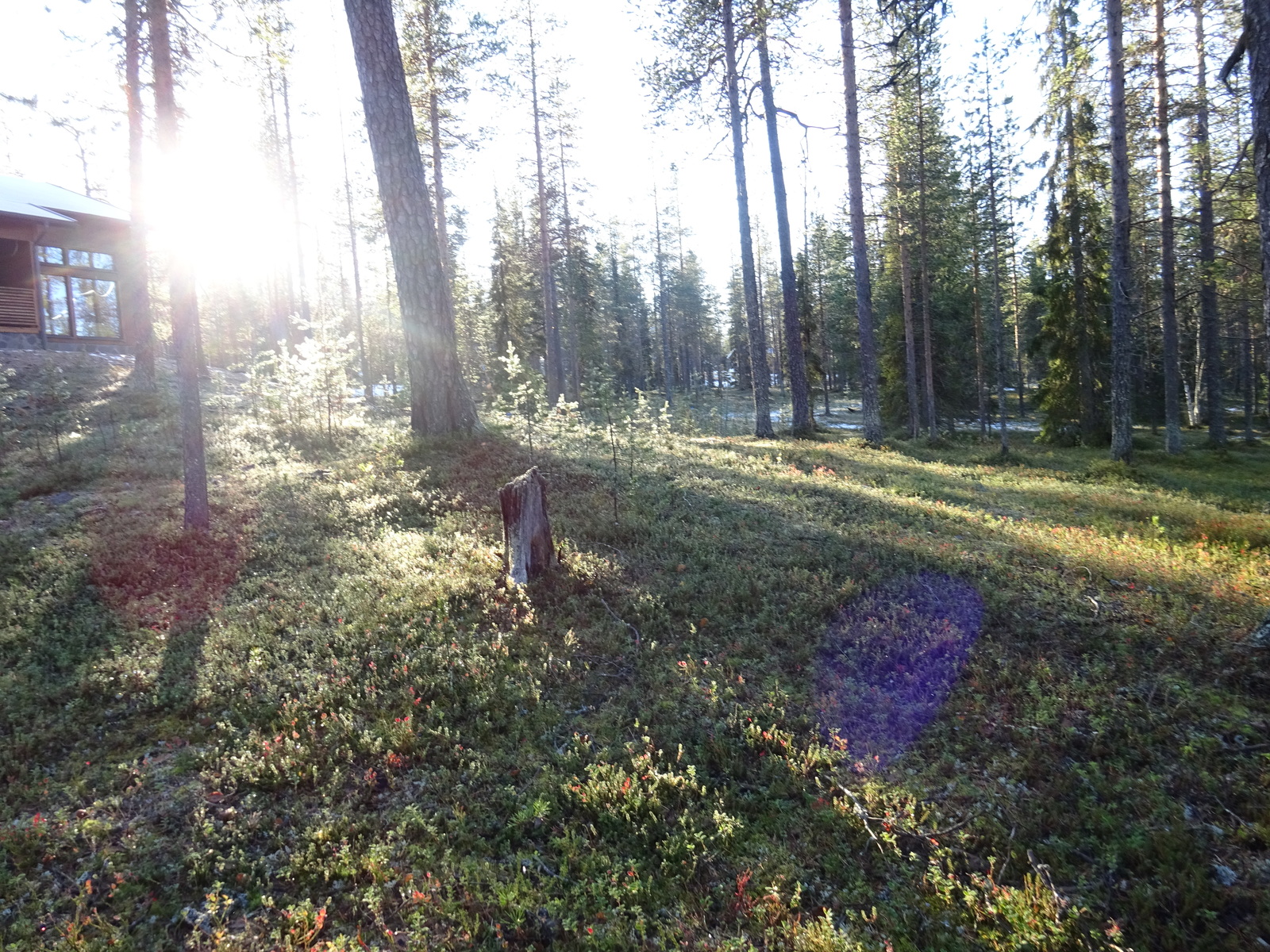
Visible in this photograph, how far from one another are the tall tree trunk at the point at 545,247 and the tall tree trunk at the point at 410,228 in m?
15.4

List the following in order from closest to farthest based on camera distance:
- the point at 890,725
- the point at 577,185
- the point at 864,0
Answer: the point at 890,725, the point at 864,0, the point at 577,185

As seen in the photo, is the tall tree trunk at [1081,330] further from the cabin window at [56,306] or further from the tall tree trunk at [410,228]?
the cabin window at [56,306]

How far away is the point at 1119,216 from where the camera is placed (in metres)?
14.8

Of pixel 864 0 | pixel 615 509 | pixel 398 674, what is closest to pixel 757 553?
pixel 615 509

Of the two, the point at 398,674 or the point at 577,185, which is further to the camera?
the point at 577,185

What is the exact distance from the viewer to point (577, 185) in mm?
30719

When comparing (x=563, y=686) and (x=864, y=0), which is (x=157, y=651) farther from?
(x=864, y=0)

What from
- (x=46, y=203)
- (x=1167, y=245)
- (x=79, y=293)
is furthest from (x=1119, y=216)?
(x=79, y=293)

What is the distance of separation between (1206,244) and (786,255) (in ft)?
46.5

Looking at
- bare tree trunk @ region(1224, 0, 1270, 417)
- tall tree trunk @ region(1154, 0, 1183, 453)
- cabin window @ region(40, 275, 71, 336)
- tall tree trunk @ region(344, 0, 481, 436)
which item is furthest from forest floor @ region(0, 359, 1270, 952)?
cabin window @ region(40, 275, 71, 336)

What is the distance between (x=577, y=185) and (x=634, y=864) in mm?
31509

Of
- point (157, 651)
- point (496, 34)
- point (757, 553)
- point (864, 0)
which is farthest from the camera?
point (496, 34)

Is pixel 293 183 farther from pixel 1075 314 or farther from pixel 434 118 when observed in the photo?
pixel 1075 314

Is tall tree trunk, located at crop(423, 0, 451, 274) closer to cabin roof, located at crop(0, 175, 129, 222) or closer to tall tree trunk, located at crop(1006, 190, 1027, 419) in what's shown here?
cabin roof, located at crop(0, 175, 129, 222)
